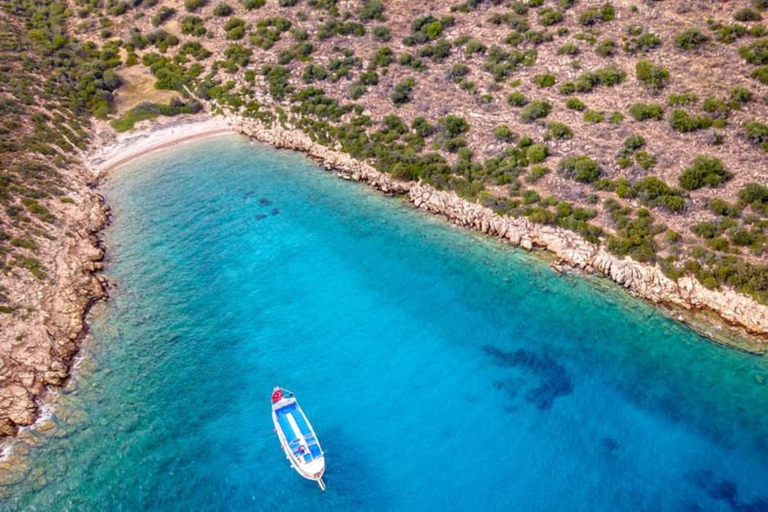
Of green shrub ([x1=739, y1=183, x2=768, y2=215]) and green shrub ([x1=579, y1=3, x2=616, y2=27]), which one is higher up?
green shrub ([x1=579, y1=3, x2=616, y2=27])

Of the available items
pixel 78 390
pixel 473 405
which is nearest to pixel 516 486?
pixel 473 405

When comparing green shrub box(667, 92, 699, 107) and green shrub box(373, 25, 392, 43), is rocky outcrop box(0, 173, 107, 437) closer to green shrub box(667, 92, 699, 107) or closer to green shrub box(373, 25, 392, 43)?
green shrub box(373, 25, 392, 43)

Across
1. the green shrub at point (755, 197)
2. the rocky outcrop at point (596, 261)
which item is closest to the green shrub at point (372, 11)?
the rocky outcrop at point (596, 261)

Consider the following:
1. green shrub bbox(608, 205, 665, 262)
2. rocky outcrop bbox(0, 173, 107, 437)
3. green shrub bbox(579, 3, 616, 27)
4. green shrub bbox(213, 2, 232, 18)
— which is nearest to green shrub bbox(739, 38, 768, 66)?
green shrub bbox(579, 3, 616, 27)

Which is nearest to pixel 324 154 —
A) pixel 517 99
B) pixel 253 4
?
pixel 517 99

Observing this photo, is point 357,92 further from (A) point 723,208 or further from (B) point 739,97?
(A) point 723,208
